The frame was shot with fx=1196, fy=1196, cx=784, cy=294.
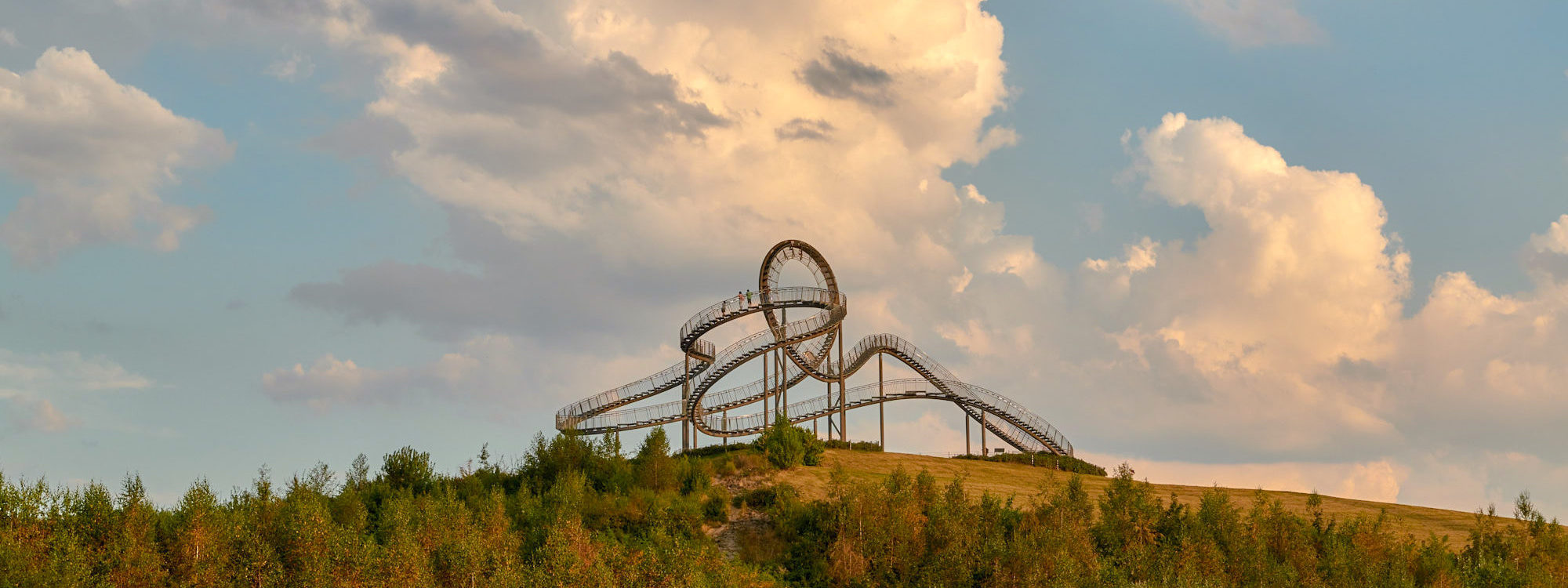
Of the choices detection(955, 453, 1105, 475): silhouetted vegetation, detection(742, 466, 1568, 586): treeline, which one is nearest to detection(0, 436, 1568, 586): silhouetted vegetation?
detection(742, 466, 1568, 586): treeline

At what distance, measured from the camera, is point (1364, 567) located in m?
53.3

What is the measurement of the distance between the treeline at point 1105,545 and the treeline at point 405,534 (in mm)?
4052

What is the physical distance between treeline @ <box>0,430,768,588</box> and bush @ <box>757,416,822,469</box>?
3808 millimetres

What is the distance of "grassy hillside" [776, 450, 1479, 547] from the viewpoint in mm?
62969

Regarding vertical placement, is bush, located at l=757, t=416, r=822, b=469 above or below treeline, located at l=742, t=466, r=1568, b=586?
above

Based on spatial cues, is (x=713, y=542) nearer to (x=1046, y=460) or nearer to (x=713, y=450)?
(x=713, y=450)

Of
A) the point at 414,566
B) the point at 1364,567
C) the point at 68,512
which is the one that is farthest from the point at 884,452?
the point at 68,512

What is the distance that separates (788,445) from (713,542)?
8.13 metres

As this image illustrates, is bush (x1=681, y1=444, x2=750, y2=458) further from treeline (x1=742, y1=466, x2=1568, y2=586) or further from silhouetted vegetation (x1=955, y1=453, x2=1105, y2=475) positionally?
silhouetted vegetation (x1=955, y1=453, x2=1105, y2=475)

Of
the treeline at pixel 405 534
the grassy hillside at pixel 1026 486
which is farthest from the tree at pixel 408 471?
the grassy hillside at pixel 1026 486

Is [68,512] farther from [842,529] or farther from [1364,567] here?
[1364,567]

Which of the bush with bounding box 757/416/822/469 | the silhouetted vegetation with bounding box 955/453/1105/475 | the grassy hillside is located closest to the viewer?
the grassy hillside

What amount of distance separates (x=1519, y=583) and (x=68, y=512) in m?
64.4

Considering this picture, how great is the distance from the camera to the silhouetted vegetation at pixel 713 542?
49250 mm
